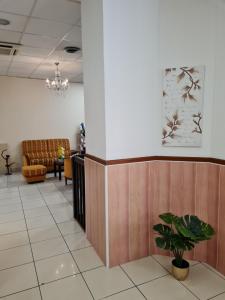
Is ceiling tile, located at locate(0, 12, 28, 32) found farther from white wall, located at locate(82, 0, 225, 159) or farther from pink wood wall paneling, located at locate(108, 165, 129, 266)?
pink wood wall paneling, located at locate(108, 165, 129, 266)

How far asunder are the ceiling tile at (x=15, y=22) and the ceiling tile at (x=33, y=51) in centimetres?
87

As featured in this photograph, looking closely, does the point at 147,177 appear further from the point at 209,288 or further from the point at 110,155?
the point at 209,288

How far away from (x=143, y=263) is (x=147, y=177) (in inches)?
36.1

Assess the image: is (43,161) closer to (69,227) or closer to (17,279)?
(69,227)

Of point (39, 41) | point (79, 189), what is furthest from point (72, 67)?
point (79, 189)

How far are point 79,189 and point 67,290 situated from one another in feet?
5.00

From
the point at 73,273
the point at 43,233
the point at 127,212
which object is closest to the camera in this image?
the point at 73,273

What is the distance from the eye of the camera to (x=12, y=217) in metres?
3.75

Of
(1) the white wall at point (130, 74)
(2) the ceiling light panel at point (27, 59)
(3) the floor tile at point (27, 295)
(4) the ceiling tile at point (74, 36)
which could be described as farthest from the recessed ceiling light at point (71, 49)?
(3) the floor tile at point (27, 295)

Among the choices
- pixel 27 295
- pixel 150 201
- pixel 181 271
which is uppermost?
pixel 150 201

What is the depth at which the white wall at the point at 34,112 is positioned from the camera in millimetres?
7043

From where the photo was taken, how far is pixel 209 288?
2080 mm

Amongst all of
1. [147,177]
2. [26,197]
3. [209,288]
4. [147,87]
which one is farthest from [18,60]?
[209,288]

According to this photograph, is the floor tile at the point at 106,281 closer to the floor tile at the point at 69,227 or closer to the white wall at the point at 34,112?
the floor tile at the point at 69,227
